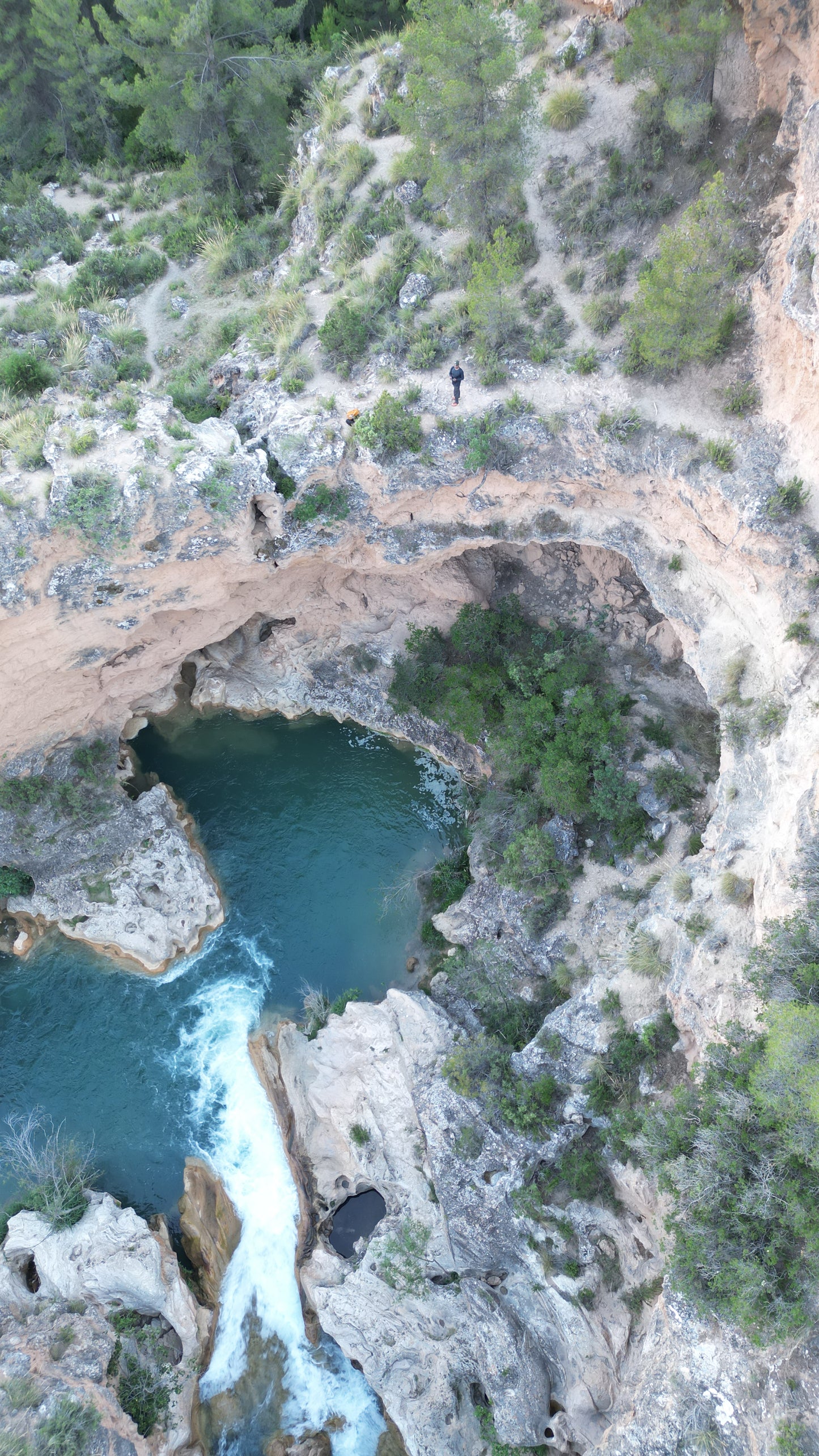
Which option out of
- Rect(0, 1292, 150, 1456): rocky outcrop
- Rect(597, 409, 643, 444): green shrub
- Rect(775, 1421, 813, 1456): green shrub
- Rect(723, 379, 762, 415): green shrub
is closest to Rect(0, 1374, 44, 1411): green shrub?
Rect(0, 1292, 150, 1456): rocky outcrop

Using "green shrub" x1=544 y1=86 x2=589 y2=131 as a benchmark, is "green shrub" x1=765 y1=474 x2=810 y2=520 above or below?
below

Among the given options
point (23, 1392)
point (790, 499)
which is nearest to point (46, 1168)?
point (23, 1392)

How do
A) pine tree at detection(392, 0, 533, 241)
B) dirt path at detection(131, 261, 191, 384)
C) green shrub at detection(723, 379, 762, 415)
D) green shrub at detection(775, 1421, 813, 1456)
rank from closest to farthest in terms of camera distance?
green shrub at detection(775, 1421, 813, 1456)
green shrub at detection(723, 379, 762, 415)
pine tree at detection(392, 0, 533, 241)
dirt path at detection(131, 261, 191, 384)

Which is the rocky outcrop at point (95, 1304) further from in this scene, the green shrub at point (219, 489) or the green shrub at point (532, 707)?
the green shrub at point (219, 489)

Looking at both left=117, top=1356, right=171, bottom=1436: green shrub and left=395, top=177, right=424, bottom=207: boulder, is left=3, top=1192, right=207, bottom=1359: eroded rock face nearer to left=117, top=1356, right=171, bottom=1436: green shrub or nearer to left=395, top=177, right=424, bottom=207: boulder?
left=117, top=1356, right=171, bottom=1436: green shrub

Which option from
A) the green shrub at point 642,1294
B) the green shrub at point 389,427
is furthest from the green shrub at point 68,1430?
the green shrub at point 389,427

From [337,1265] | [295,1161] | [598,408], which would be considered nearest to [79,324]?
[598,408]

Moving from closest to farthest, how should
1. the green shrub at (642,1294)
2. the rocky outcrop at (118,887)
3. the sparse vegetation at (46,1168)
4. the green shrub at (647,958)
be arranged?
1. the green shrub at (642,1294)
2. the green shrub at (647,958)
3. the sparse vegetation at (46,1168)
4. the rocky outcrop at (118,887)

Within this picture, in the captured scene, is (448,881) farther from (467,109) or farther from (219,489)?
(467,109)
